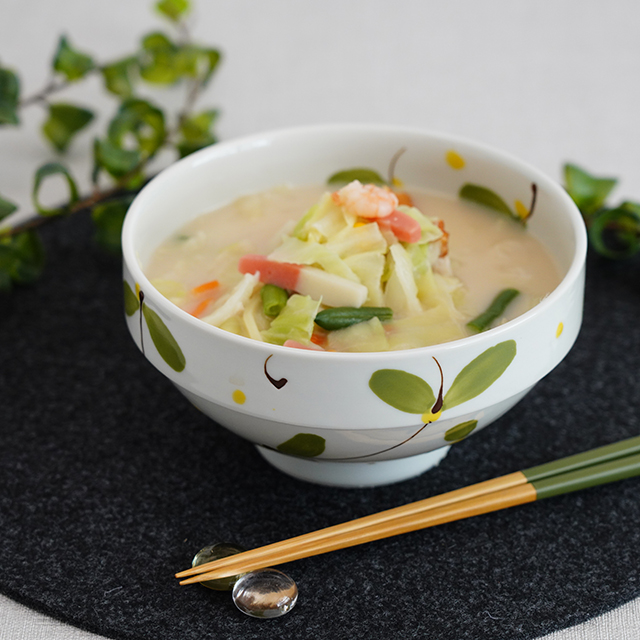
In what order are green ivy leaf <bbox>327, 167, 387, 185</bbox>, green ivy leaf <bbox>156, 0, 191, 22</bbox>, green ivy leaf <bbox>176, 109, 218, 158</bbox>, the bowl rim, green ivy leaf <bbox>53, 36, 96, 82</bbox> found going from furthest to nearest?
1. green ivy leaf <bbox>156, 0, 191, 22</bbox>
2. green ivy leaf <bbox>176, 109, 218, 158</bbox>
3. green ivy leaf <bbox>53, 36, 96, 82</bbox>
4. green ivy leaf <bbox>327, 167, 387, 185</bbox>
5. the bowl rim

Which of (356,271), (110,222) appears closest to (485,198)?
(356,271)

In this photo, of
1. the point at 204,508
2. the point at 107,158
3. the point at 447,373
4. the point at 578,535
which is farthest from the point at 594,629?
the point at 107,158

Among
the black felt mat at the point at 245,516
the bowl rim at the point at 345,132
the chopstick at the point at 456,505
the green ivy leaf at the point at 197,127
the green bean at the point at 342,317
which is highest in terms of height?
the bowl rim at the point at 345,132

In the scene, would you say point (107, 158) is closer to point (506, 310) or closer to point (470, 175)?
point (470, 175)

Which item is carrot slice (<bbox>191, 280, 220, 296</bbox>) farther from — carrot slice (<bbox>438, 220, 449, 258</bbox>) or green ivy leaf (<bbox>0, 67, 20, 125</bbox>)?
green ivy leaf (<bbox>0, 67, 20, 125</bbox>)

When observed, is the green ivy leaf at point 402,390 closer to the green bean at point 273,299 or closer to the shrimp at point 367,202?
the green bean at point 273,299

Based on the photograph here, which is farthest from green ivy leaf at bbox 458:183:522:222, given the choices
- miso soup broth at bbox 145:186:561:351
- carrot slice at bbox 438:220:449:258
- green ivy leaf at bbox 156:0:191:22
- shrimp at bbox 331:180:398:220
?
green ivy leaf at bbox 156:0:191:22

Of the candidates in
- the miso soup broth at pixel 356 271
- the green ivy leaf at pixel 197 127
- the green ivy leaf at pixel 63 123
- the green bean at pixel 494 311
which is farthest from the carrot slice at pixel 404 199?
the green ivy leaf at pixel 63 123
